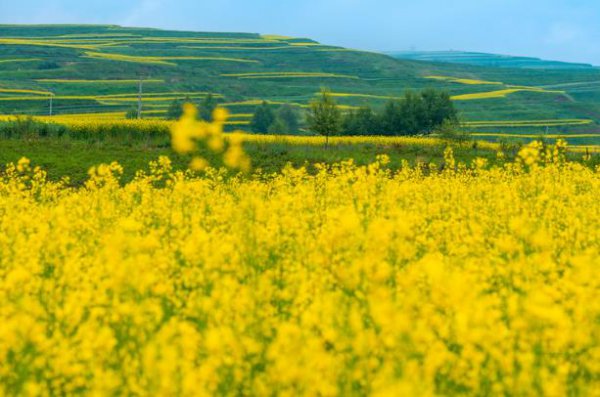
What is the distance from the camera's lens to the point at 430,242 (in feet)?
29.4

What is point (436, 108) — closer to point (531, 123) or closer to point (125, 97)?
point (531, 123)

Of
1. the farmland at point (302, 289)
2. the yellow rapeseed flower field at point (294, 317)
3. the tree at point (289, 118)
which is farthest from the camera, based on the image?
the tree at point (289, 118)

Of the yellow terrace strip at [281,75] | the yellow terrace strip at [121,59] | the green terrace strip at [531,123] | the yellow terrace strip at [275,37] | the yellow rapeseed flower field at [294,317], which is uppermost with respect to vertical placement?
the yellow terrace strip at [275,37]

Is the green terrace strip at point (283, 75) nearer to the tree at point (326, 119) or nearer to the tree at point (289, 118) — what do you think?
the tree at point (289, 118)

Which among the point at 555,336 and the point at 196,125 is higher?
the point at 196,125

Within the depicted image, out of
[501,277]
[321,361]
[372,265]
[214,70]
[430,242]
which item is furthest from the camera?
[214,70]

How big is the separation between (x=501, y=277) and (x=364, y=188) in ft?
17.7

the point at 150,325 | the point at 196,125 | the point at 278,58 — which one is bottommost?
the point at 150,325

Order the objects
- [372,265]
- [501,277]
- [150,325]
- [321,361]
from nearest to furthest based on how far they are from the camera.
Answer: [321,361]
[150,325]
[372,265]
[501,277]

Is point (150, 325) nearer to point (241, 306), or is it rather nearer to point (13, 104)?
point (241, 306)

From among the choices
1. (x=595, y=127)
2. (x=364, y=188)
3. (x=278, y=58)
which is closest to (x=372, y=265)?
(x=364, y=188)

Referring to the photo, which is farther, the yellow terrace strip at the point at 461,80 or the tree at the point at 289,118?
the yellow terrace strip at the point at 461,80

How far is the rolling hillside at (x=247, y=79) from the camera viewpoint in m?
92.2

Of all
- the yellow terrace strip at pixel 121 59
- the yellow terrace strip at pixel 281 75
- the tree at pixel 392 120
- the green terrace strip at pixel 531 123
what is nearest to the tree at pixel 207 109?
the tree at pixel 392 120
